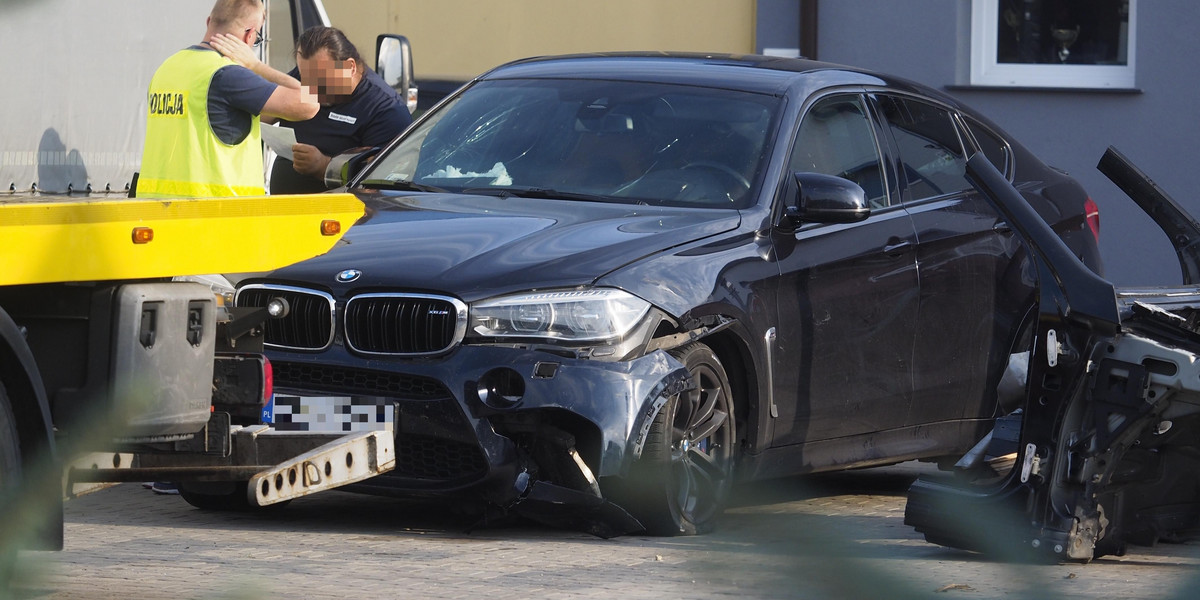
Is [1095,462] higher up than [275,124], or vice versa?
[275,124]

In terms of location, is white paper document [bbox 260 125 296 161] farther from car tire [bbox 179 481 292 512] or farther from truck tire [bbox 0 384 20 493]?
truck tire [bbox 0 384 20 493]

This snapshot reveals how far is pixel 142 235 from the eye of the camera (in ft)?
10.3

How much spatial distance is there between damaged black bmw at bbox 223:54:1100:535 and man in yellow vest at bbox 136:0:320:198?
0.46 metres

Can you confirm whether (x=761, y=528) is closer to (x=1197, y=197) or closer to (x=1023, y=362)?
(x=1023, y=362)

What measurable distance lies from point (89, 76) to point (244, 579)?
20.1 ft

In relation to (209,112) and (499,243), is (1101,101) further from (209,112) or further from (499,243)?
(499,243)

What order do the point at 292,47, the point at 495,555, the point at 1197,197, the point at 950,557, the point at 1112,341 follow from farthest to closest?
1. the point at 1197,197
2. the point at 292,47
3. the point at 495,555
4. the point at 1112,341
5. the point at 950,557

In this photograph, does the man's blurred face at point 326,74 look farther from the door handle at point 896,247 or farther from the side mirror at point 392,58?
the door handle at point 896,247

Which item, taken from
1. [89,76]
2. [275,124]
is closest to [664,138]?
[89,76]

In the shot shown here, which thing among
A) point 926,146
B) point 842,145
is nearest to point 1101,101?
point 926,146

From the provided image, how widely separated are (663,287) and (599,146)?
3.31ft

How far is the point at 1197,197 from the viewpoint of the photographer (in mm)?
12297

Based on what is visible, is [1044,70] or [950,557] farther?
[1044,70]

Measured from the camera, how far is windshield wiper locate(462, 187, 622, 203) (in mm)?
6105
